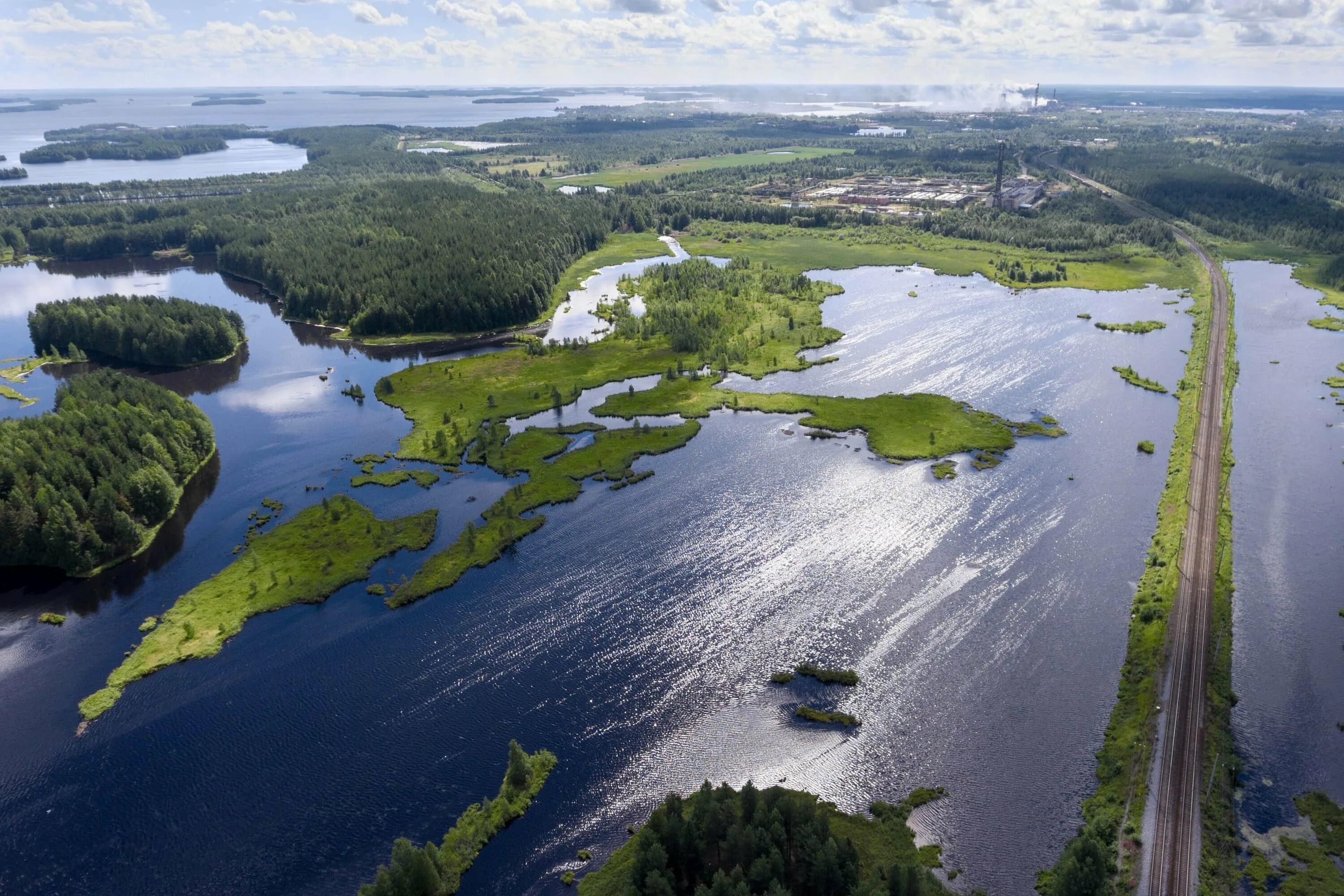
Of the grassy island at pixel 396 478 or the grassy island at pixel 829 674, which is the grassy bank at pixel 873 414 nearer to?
the grassy island at pixel 396 478

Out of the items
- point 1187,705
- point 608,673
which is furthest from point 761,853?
point 1187,705

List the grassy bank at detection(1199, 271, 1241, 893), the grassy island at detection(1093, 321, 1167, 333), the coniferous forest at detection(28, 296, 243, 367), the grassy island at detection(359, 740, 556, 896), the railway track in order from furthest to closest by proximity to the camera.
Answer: the grassy island at detection(1093, 321, 1167, 333) → the coniferous forest at detection(28, 296, 243, 367) → the railway track → the grassy bank at detection(1199, 271, 1241, 893) → the grassy island at detection(359, 740, 556, 896)

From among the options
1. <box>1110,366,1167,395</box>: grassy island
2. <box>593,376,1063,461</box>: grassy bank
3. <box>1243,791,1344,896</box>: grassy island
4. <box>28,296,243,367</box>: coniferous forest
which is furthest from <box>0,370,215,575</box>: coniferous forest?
<box>1110,366,1167,395</box>: grassy island

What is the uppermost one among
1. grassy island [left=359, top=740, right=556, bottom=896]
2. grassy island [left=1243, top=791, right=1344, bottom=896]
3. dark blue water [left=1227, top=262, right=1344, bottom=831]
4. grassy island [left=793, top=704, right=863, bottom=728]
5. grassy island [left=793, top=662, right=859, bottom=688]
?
dark blue water [left=1227, top=262, right=1344, bottom=831]

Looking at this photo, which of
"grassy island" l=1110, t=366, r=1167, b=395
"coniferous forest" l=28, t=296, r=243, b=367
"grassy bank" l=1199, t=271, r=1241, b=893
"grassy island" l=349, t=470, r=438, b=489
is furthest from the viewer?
"coniferous forest" l=28, t=296, r=243, b=367

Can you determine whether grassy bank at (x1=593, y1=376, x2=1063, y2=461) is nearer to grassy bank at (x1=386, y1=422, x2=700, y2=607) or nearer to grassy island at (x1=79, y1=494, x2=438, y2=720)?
grassy bank at (x1=386, y1=422, x2=700, y2=607)

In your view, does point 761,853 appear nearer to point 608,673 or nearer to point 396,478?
point 608,673
